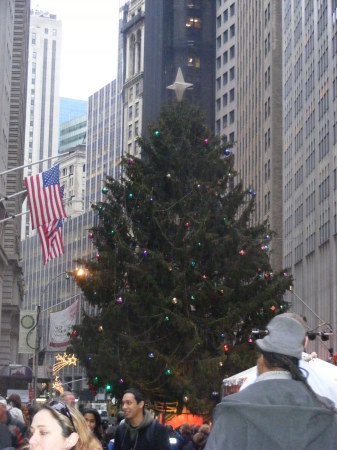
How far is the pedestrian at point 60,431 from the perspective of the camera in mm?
4008

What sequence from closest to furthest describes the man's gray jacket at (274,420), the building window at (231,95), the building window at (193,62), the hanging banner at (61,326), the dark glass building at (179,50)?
the man's gray jacket at (274,420), the hanging banner at (61,326), the building window at (231,95), the dark glass building at (179,50), the building window at (193,62)

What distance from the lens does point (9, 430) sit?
11.0 metres

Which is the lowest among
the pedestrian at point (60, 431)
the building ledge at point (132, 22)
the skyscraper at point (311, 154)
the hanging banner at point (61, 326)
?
the pedestrian at point (60, 431)

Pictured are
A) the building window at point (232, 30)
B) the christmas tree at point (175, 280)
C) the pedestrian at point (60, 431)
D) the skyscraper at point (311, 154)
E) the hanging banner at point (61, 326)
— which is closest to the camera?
the pedestrian at point (60, 431)

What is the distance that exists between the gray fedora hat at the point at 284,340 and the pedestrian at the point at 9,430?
6.36 meters

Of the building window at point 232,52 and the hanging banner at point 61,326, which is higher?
the building window at point 232,52

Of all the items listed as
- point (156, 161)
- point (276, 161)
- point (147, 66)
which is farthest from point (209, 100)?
point (156, 161)

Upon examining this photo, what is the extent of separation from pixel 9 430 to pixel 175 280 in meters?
21.0

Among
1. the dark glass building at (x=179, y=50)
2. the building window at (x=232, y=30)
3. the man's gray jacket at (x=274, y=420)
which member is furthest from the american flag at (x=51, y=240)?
the building window at (x=232, y=30)

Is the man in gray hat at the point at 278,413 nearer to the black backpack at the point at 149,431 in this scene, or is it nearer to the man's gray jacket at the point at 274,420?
the man's gray jacket at the point at 274,420

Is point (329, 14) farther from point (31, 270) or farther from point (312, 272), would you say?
point (31, 270)

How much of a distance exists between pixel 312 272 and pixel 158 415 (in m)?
46.7

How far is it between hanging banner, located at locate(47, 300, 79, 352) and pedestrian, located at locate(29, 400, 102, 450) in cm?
3436

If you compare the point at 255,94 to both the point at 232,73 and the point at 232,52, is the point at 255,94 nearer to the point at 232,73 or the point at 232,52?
the point at 232,73
